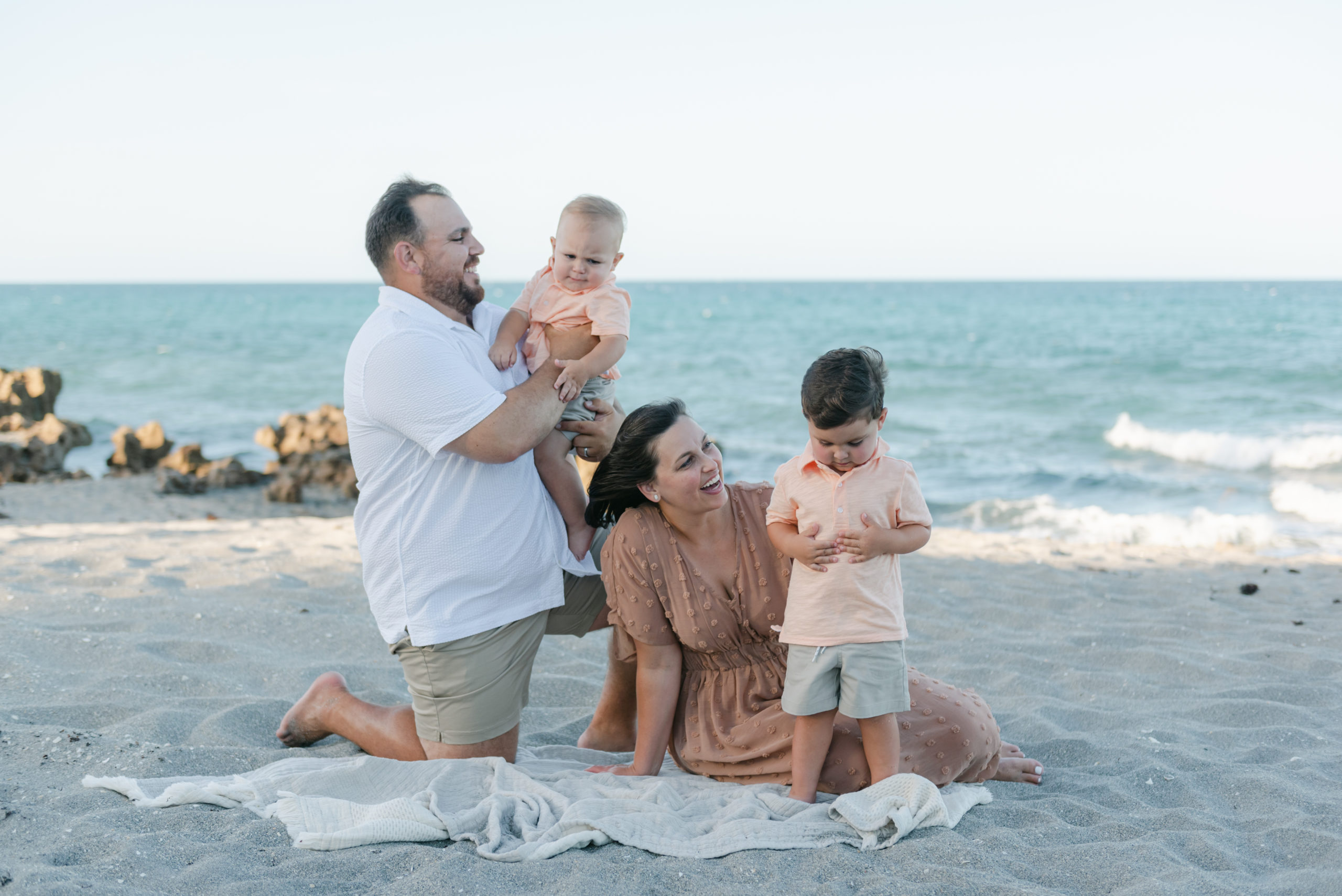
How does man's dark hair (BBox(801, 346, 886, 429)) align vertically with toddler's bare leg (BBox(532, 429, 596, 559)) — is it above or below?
above

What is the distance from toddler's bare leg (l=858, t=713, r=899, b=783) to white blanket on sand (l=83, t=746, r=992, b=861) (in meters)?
0.06

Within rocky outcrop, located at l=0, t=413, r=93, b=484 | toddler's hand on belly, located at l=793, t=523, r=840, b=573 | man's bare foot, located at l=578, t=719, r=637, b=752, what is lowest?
rocky outcrop, located at l=0, t=413, r=93, b=484

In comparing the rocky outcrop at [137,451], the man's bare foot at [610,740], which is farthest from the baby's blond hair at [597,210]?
the rocky outcrop at [137,451]

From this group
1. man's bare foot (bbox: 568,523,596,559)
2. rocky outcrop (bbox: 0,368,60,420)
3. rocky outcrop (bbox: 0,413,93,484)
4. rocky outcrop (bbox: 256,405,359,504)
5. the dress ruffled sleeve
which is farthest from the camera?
rocky outcrop (bbox: 0,368,60,420)

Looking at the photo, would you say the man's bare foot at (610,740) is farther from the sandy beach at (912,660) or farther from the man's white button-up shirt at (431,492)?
the man's white button-up shirt at (431,492)

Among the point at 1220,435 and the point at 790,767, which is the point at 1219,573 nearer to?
the point at 790,767

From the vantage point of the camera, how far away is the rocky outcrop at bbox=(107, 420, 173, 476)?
11.9 meters

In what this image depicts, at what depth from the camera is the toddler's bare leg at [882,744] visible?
3.19 m

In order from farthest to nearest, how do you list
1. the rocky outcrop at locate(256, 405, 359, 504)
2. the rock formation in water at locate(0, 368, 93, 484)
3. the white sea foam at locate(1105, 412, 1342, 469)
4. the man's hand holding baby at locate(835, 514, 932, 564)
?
the white sea foam at locate(1105, 412, 1342, 469) < the rock formation in water at locate(0, 368, 93, 484) < the rocky outcrop at locate(256, 405, 359, 504) < the man's hand holding baby at locate(835, 514, 932, 564)

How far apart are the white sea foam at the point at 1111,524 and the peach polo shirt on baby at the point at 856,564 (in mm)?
5514

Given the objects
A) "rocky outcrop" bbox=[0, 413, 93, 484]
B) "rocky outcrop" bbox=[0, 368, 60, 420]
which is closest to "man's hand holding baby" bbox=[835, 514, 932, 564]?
"rocky outcrop" bbox=[0, 413, 93, 484]

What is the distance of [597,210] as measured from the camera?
12.6 ft

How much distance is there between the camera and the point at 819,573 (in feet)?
10.4

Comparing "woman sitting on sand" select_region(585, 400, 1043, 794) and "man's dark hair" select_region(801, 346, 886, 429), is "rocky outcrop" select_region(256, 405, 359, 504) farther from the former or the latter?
"man's dark hair" select_region(801, 346, 886, 429)
